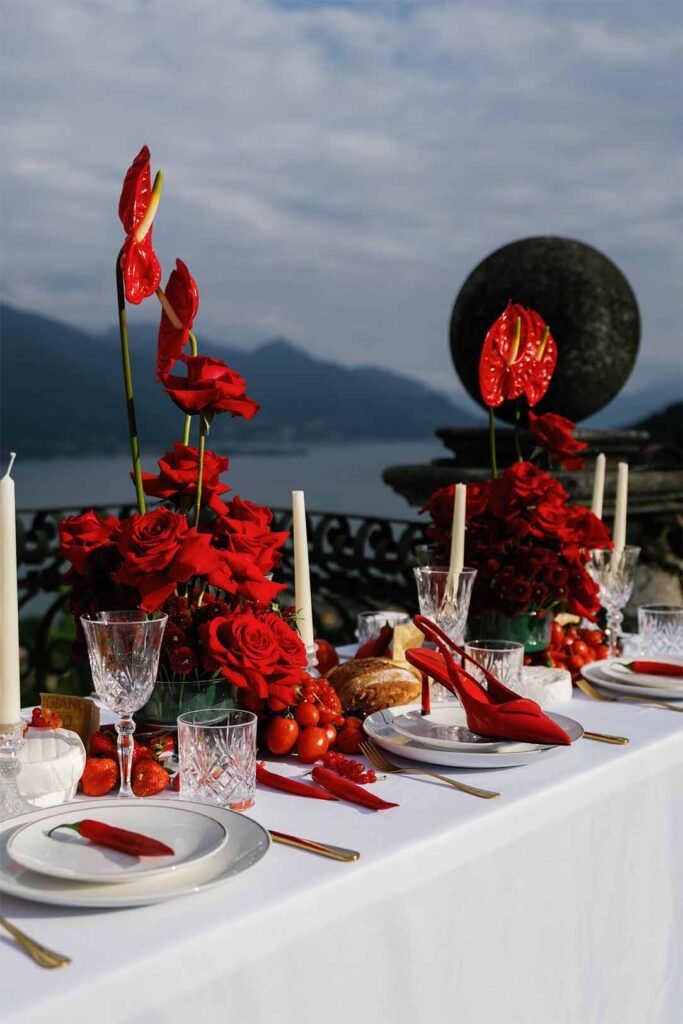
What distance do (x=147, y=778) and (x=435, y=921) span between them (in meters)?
0.46

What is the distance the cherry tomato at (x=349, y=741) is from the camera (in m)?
1.81

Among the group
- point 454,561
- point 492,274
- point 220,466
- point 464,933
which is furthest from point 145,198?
point 492,274

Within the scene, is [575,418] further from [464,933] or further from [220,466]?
[464,933]

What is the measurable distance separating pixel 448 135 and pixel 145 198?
14.4m

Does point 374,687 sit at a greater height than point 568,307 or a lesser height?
lesser

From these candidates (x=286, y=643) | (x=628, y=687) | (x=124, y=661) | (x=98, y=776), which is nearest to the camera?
→ (x=124, y=661)

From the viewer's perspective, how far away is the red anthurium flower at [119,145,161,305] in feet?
5.10

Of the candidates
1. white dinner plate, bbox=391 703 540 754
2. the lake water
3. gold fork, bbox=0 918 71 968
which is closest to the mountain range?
the lake water

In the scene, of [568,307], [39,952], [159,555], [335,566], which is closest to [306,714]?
[159,555]

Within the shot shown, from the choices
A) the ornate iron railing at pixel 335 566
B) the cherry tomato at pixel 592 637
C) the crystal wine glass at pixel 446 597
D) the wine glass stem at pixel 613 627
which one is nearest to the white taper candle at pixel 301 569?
the crystal wine glass at pixel 446 597

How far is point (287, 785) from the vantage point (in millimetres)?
1610

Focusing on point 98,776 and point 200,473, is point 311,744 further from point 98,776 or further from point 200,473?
point 200,473

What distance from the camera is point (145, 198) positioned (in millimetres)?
1572

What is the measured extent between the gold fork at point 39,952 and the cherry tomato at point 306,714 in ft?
2.37
